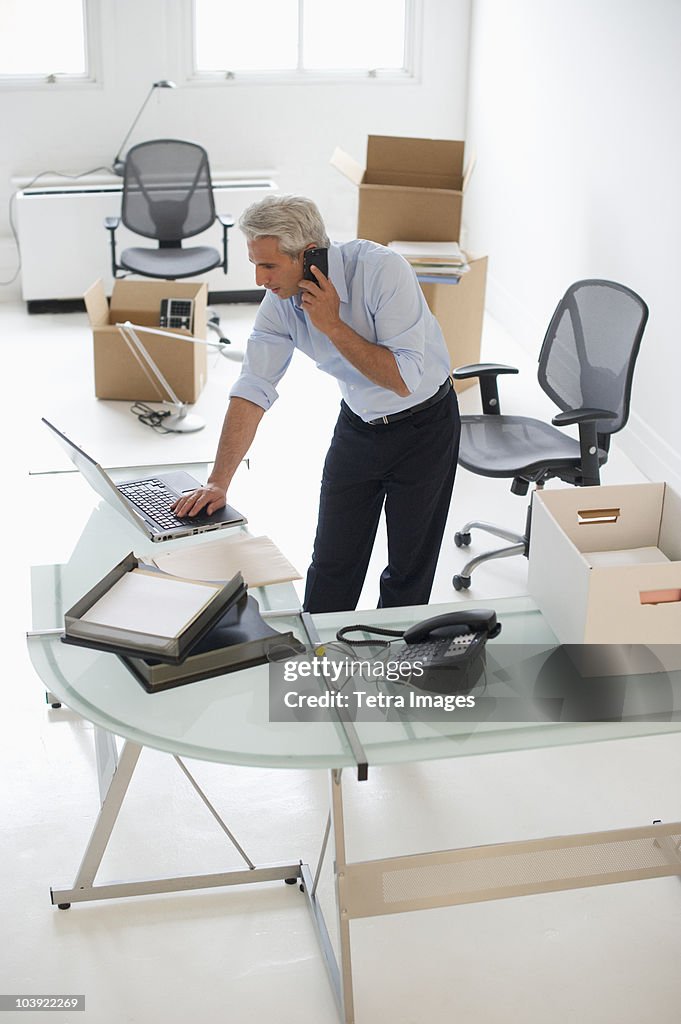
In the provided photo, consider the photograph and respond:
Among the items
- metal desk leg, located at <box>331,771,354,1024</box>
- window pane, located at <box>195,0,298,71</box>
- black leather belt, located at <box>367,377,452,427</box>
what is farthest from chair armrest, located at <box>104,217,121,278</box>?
metal desk leg, located at <box>331,771,354,1024</box>

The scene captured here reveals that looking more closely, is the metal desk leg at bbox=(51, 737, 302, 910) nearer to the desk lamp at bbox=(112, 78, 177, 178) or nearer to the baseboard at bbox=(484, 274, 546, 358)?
the baseboard at bbox=(484, 274, 546, 358)

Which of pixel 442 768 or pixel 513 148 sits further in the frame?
pixel 513 148

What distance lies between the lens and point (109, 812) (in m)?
2.39

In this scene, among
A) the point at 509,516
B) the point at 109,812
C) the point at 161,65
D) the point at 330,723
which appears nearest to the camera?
the point at 330,723

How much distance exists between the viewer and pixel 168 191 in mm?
5801

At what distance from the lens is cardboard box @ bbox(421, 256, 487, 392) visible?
504 cm

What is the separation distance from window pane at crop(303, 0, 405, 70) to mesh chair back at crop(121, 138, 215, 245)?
1.38 m

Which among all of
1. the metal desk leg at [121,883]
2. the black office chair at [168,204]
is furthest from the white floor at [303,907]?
the black office chair at [168,204]

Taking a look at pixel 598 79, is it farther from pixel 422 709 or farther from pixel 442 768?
pixel 422 709

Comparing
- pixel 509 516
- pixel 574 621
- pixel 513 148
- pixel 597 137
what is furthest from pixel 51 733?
pixel 513 148

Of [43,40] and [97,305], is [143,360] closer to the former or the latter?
[97,305]

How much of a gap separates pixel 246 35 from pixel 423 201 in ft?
7.19

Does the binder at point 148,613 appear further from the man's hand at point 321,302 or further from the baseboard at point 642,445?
the baseboard at point 642,445

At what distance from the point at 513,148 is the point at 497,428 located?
2.79 metres
